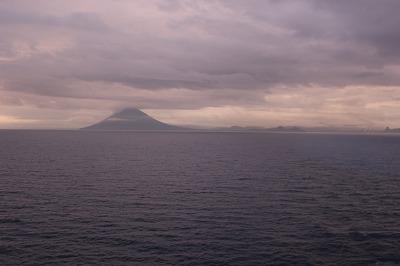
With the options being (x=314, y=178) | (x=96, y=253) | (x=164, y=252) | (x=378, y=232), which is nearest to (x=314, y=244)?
(x=378, y=232)

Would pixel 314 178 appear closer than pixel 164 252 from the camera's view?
No

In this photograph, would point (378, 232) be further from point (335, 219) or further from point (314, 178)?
point (314, 178)

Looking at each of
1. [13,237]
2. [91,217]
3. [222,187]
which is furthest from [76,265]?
[222,187]

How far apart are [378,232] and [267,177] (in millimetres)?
53774

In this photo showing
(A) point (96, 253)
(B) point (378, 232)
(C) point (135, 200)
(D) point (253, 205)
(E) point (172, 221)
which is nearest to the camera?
(A) point (96, 253)

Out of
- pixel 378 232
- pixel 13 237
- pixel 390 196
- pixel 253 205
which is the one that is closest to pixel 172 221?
pixel 253 205

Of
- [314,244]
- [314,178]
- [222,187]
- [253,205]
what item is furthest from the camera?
[314,178]

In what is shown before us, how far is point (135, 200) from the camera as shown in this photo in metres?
75.1

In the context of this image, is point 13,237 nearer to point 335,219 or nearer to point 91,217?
point 91,217

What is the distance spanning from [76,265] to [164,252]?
9.80 m

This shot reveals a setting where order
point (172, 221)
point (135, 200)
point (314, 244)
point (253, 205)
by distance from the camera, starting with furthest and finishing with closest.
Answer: point (135, 200), point (253, 205), point (172, 221), point (314, 244)

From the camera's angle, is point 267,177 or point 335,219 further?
point 267,177

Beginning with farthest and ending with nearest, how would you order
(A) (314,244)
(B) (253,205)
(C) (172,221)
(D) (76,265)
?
(B) (253,205)
(C) (172,221)
(A) (314,244)
(D) (76,265)

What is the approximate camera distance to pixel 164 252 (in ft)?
153
